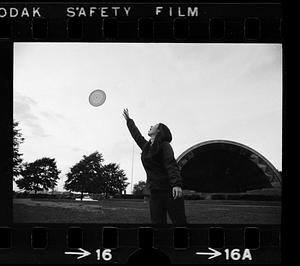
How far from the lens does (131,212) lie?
5.12 meters

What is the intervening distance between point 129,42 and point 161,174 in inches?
48.2

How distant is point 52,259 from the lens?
16.8 ft

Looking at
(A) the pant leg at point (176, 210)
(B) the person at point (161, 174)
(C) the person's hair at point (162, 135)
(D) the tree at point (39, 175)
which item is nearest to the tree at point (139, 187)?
(B) the person at point (161, 174)

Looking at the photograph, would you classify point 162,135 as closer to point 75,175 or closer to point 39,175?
point 75,175

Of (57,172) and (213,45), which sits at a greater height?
(213,45)

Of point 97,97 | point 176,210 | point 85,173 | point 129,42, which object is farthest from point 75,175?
point 129,42

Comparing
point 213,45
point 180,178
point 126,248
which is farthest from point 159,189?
point 213,45

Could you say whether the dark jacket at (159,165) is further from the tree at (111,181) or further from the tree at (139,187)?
the tree at (111,181)

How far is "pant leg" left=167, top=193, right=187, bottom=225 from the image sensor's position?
202 inches

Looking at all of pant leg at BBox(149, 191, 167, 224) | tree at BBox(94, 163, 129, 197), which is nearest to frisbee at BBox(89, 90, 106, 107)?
tree at BBox(94, 163, 129, 197)

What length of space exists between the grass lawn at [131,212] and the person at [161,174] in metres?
0.08

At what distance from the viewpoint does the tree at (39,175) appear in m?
5.05

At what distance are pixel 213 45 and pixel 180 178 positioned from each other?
1.23 m
